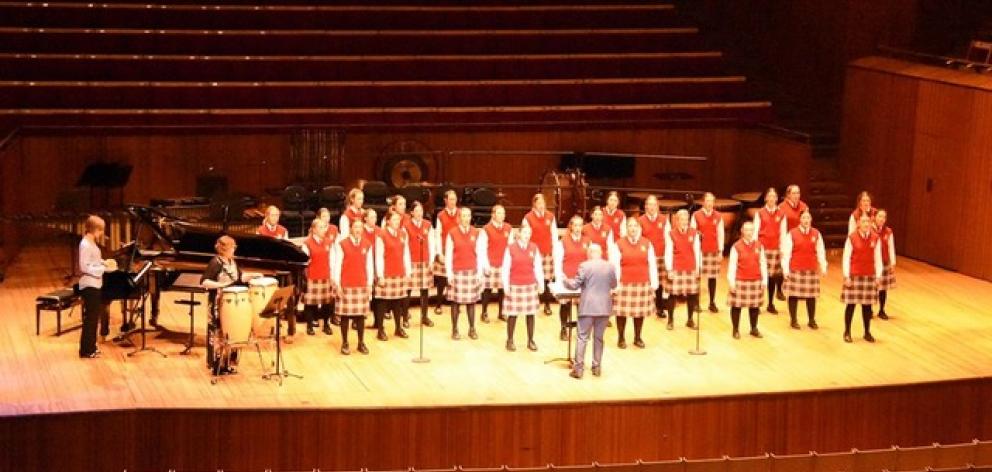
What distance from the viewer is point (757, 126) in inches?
683

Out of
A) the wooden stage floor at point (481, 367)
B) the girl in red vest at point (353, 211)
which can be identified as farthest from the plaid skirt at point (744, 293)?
the girl in red vest at point (353, 211)

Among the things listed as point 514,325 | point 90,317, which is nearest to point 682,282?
point 514,325

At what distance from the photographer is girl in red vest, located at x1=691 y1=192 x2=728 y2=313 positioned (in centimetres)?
1284

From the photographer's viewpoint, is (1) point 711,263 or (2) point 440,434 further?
(1) point 711,263

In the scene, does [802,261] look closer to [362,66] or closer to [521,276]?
[521,276]

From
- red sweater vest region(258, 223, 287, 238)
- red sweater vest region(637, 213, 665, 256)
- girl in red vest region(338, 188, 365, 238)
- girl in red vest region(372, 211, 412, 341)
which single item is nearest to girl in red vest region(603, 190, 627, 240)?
red sweater vest region(637, 213, 665, 256)

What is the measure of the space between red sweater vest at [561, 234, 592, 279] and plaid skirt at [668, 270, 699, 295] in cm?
91

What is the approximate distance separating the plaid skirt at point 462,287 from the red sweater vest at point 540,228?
68cm

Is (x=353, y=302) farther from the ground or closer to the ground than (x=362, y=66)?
closer to the ground

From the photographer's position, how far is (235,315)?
35.0 feet

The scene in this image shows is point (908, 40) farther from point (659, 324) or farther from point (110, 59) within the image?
point (110, 59)

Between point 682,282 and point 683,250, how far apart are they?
255 mm

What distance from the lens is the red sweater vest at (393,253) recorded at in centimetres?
1181

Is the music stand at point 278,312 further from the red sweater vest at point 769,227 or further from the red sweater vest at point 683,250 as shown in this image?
the red sweater vest at point 769,227
